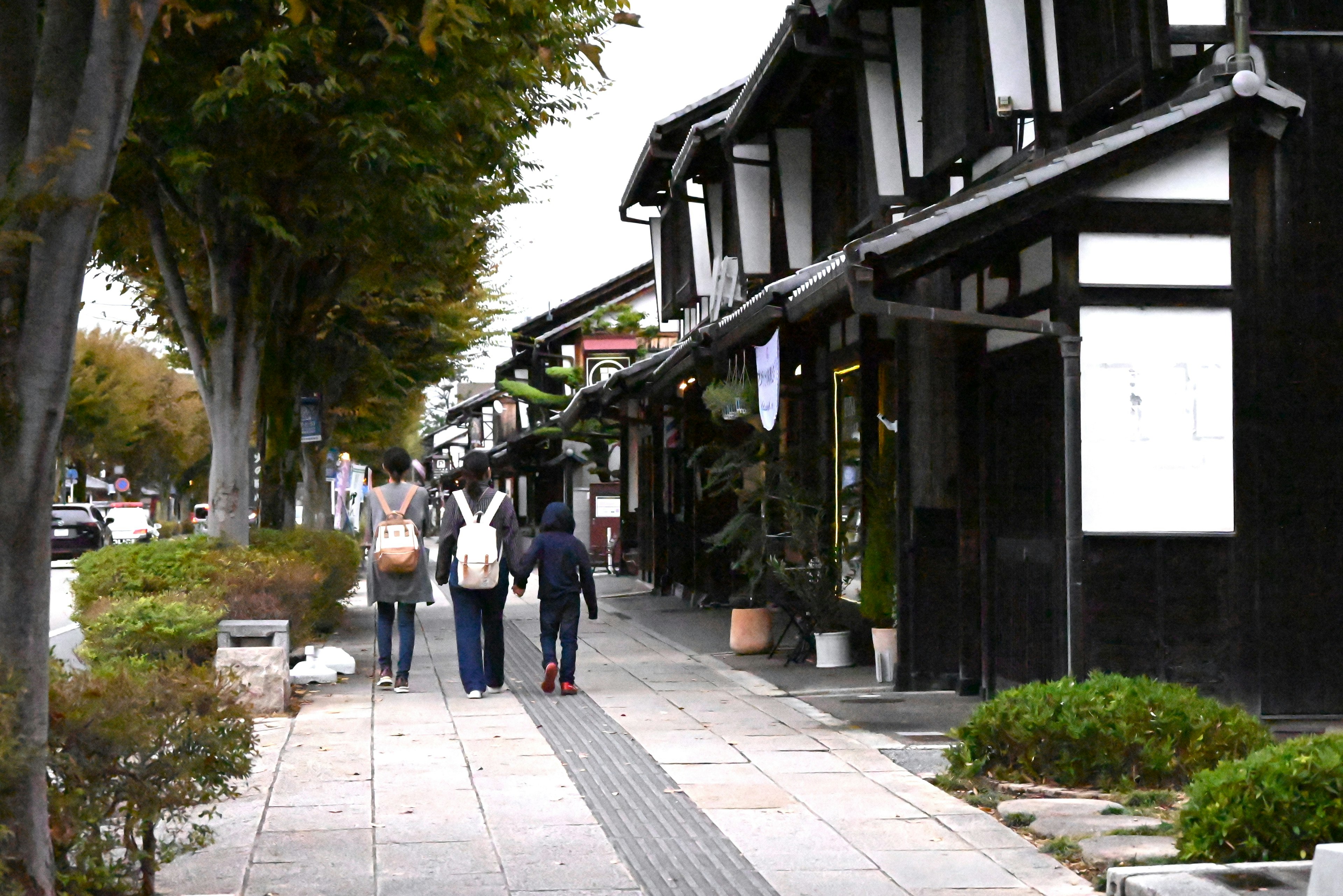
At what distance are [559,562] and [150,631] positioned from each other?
10.3ft

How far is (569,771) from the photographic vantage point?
8.86m

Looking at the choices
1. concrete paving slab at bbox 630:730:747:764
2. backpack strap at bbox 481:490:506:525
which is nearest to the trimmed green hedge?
backpack strap at bbox 481:490:506:525

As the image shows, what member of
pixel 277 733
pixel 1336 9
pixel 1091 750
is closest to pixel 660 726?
pixel 277 733

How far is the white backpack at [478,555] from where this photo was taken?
12.3 m

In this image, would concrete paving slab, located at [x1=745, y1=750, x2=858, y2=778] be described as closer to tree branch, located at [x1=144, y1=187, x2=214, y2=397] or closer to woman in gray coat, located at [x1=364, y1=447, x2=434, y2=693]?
woman in gray coat, located at [x1=364, y1=447, x2=434, y2=693]

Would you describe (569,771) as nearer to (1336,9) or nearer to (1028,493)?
(1028,493)

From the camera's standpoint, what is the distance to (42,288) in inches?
193

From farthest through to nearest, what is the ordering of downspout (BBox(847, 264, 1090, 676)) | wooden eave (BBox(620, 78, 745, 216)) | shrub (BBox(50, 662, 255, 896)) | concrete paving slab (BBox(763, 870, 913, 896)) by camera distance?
wooden eave (BBox(620, 78, 745, 216)), downspout (BBox(847, 264, 1090, 676)), concrete paving slab (BBox(763, 870, 913, 896)), shrub (BBox(50, 662, 255, 896))

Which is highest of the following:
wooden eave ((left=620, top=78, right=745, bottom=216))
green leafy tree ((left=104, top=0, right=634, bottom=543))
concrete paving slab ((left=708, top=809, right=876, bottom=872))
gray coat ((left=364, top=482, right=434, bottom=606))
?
wooden eave ((left=620, top=78, right=745, bottom=216))

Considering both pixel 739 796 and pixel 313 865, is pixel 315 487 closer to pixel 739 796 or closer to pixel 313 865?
pixel 739 796

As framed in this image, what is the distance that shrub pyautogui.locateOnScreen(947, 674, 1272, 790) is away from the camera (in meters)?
7.75

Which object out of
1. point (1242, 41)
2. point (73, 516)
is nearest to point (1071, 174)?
point (1242, 41)

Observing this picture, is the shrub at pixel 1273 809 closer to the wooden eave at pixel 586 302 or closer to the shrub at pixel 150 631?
the shrub at pixel 150 631

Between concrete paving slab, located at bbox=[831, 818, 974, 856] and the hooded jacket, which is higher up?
the hooded jacket
